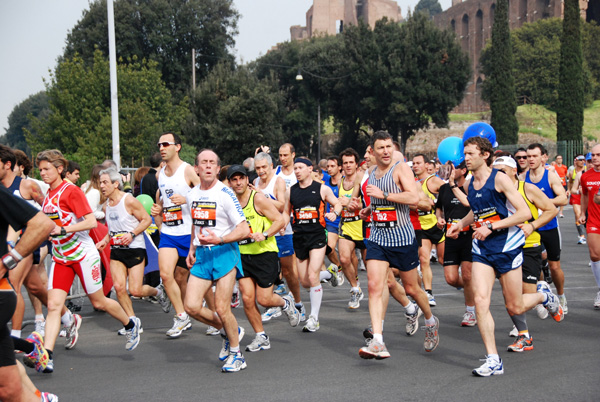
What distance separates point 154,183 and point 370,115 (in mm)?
47522

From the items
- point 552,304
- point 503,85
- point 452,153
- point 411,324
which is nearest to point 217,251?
point 411,324

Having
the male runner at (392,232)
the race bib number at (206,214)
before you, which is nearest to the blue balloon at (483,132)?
the male runner at (392,232)

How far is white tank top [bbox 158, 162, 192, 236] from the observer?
8.57 metres

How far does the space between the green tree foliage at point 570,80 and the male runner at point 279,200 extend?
41718 millimetres

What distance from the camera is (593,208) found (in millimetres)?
9484

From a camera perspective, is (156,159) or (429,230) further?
(156,159)

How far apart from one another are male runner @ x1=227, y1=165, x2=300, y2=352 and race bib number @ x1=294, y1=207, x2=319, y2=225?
57.6 inches

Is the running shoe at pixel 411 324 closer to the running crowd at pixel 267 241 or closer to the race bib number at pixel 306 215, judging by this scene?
the running crowd at pixel 267 241

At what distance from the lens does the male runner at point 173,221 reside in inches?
336

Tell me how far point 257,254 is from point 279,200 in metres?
1.37

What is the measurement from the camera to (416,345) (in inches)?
302

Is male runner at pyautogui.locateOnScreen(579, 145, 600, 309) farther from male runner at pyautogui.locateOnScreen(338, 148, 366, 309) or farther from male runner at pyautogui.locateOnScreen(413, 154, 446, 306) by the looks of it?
male runner at pyautogui.locateOnScreen(338, 148, 366, 309)

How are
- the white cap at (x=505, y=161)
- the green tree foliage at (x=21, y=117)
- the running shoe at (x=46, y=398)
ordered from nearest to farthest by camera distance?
1. the running shoe at (x=46, y=398)
2. the white cap at (x=505, y=161)
3. the green tree foliage at (x=21, y=117)

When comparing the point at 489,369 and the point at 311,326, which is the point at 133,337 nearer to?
the point at 311,326
